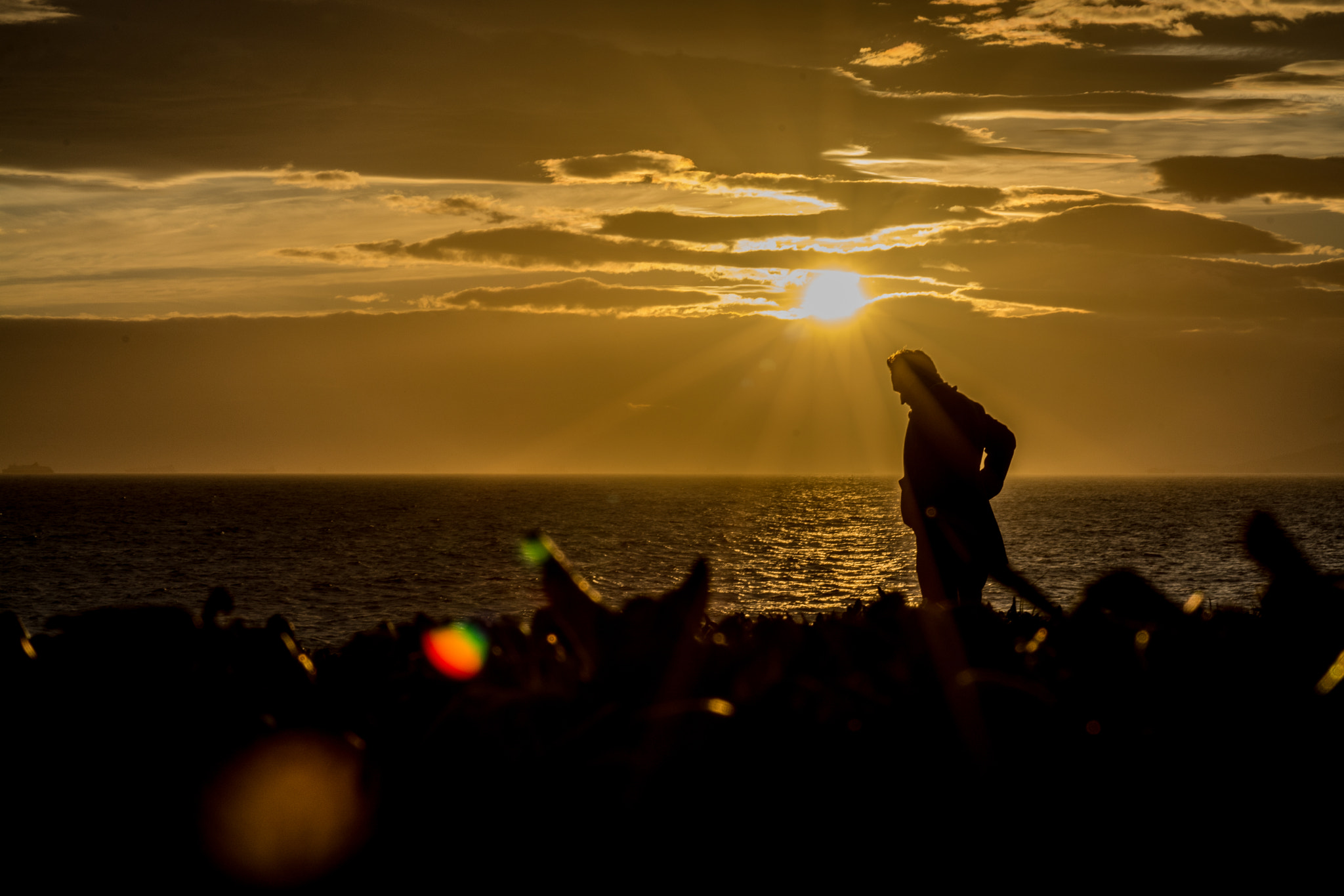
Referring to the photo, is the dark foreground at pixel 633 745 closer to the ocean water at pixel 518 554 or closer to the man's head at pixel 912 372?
the man's head at pixel 912 372

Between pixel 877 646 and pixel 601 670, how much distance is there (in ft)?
4.22

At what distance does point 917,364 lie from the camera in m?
7.85

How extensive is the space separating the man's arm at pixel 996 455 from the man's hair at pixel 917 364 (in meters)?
0.49

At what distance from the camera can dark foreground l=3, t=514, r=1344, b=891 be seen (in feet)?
8.35

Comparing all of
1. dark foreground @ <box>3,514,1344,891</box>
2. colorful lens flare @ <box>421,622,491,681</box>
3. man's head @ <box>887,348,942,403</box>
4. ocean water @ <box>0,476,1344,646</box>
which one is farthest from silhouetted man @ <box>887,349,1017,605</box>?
ocean water @ <box>0,476,1344,646</box>

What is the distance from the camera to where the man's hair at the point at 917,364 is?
25.7ft

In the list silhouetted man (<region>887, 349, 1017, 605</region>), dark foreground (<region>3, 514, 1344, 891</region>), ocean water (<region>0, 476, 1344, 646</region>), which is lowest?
ocean water (<region>0, 476, 1344, 646</region>)

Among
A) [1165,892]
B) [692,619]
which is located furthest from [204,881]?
[1165,892]

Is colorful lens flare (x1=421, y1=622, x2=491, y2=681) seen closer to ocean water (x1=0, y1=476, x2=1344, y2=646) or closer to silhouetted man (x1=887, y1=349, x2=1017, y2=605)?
silhouetted man (x1=887, y1=349, x2=1017, y2=605)

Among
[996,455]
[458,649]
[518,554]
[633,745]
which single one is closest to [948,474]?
[996,455]

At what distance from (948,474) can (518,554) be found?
8085 cm

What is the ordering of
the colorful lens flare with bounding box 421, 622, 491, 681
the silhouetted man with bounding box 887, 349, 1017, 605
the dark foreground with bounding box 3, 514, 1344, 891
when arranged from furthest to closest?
1. the silhouetted man with bounding box 887, 349, 1017, 605
2. the colorful lens flare with bounding box 421, 622, 491, 681
3. the dark foreground with bounding box 3, 514, 1344, 891

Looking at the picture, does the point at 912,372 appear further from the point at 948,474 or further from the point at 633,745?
the point at 633,745

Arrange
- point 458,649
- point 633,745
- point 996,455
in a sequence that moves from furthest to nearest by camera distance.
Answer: point 996,455, point 458,649, point 633,745
